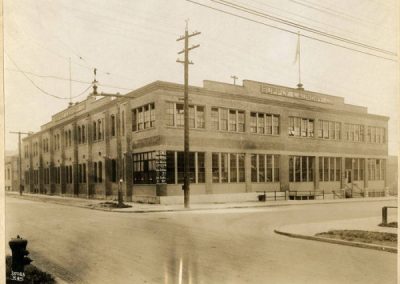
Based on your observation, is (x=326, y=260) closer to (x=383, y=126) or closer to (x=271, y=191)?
(x=271, y=191)

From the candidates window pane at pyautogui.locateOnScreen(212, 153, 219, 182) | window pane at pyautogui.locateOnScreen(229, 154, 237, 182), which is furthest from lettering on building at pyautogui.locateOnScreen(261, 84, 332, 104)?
window pane at pyautogui.locateOnScreen(212, 153, 219, 182)

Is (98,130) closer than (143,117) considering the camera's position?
No

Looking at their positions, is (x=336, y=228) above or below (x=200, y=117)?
below

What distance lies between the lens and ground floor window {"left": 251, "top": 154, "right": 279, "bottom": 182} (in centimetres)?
3275

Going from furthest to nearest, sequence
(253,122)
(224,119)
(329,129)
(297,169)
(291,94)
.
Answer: (329,129) → (291,94) → (297,169) → (253,122) → (224,119)

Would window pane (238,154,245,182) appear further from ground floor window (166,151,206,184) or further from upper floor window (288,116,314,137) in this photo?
upper floor window (288,116,314,137)

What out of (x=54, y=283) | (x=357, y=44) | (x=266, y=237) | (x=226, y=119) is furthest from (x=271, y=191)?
(x=54, y=283)

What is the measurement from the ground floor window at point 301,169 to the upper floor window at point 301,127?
2.00 meters

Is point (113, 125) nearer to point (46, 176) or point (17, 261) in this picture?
point (46, 176)

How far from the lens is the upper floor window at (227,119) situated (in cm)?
3049

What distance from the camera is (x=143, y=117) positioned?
29766mm

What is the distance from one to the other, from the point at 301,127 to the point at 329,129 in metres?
3.08

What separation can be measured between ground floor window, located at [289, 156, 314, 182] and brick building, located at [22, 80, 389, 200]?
86 mm

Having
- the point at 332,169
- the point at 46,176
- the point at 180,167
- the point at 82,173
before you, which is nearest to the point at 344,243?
the point at 180,167
